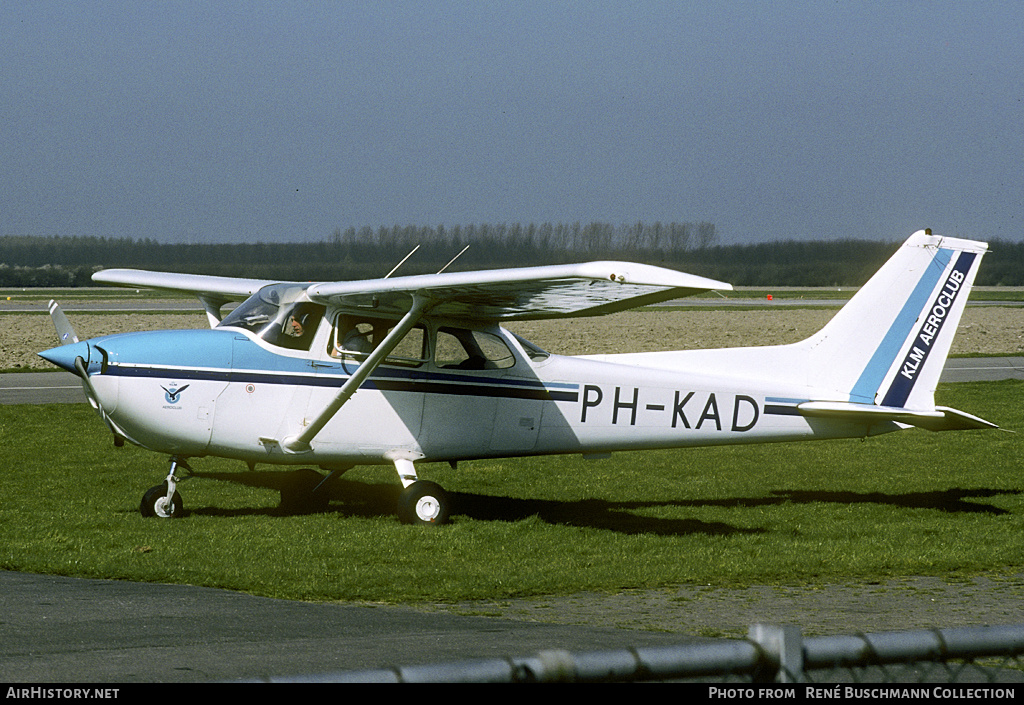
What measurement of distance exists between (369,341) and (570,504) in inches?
108

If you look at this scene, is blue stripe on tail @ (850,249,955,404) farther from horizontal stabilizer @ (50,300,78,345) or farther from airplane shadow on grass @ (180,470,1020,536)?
horizontal stabilizer @ (50,300,78,345)

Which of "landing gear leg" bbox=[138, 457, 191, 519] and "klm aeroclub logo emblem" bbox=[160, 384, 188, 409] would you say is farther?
"landing gear leg" bbox=[138, 457, 191, 519]

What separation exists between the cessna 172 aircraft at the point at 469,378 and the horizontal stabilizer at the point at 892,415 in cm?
2

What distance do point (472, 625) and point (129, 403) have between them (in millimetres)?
4614

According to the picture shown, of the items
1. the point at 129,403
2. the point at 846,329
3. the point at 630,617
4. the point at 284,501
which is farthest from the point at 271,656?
the point at 846,329

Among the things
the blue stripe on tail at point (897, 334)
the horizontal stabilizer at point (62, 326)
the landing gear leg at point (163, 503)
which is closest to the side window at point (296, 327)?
the landing gear leg at point (163, 503)

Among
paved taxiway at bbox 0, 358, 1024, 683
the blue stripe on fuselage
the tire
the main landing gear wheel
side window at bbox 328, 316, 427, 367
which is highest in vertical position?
side window at bbox 328, 316, 427, 367

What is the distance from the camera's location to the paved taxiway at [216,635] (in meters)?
5.00

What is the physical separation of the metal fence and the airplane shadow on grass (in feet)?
22.9

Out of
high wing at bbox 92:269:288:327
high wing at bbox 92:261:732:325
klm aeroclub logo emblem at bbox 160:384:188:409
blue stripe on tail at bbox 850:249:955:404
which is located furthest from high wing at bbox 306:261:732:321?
blue stripe on tail at bbox 850:249:955:404

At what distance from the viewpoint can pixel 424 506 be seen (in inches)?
386

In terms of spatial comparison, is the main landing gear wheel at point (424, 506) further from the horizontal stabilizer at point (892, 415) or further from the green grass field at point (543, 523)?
the horizontal stabilizer at point (892, 415)

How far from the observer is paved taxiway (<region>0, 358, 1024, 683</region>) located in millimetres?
5000
